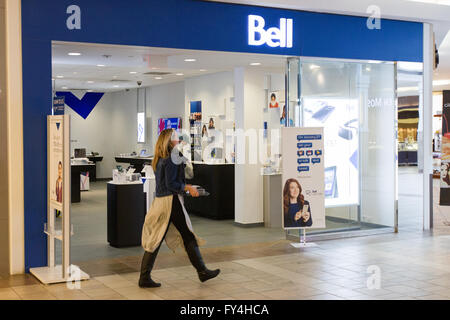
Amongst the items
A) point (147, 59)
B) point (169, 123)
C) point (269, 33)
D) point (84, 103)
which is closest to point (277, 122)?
point (269, 33)

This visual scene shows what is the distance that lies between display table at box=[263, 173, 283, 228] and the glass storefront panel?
131 centimetres

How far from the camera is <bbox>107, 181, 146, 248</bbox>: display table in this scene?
7.89m

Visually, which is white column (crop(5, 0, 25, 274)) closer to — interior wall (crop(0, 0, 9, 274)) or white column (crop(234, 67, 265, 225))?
interior wall (crop(0, 0, 9, 274))

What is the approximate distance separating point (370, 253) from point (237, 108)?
3401mm

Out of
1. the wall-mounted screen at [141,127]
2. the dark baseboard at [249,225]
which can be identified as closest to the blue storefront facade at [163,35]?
the dark baseboard at [249,225]

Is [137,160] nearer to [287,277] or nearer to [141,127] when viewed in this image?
[141,127]

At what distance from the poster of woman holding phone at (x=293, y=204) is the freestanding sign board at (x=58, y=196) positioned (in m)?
2.69

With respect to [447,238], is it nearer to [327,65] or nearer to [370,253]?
[370,253]

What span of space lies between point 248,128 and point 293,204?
2.26 meters

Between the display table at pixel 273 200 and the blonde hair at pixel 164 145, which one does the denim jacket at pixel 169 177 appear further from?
the display table at pixel 273 200

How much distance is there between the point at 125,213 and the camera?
26.0 ft

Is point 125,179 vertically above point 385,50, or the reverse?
point 385,50

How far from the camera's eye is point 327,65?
837 centimetres
